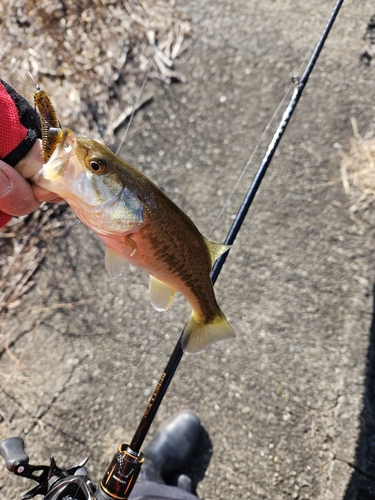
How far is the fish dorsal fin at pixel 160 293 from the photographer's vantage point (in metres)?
1.77

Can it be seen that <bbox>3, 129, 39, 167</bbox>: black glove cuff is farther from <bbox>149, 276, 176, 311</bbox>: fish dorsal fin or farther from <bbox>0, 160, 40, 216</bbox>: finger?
A: <bbox>149, 276, 176, 311</bbox>: fish dorsal fin

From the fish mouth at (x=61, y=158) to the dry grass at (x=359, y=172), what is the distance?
7.63ft

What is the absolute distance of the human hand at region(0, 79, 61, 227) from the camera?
147 centimetres

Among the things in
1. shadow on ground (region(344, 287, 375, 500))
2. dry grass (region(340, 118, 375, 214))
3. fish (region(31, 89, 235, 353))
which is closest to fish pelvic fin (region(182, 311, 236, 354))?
fish (region(31, 89, 235, 353))

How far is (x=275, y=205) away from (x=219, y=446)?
1.64 meters

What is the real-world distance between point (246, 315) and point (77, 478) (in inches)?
61.0

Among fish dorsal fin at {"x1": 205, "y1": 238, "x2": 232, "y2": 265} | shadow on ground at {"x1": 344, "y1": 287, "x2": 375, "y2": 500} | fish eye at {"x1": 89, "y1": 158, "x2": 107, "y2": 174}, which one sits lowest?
shadow on ground at {"x1": 344, "y1": 287, "x2": 375, "y2": 500}

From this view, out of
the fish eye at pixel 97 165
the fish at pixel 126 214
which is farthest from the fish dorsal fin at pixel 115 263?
the fish eye at pixel 97 165

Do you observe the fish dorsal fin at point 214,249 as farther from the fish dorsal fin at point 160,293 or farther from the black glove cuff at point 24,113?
the black glove cuff at point 24,113

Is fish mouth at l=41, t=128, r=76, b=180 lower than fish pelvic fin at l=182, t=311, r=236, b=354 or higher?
higher

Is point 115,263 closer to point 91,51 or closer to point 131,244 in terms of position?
point 131,244

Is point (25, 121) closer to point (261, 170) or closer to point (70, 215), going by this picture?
point (261, 170)

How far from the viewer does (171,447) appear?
8.51ft

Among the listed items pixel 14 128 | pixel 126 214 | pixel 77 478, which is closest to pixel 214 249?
pixel 126 214
